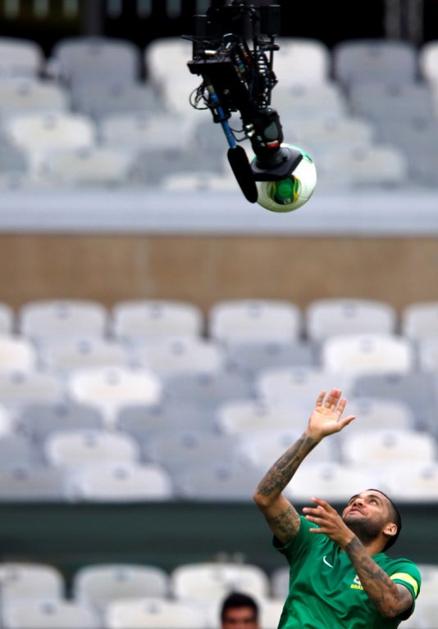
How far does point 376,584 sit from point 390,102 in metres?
9.73

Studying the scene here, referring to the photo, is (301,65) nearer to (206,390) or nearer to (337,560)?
(206,390)

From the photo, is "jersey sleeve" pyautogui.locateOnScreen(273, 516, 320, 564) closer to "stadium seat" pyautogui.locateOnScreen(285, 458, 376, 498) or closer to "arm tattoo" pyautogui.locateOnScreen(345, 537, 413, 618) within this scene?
"arm tattoo" pyautogui.locateOnScreen(345, 537, 413, 618)

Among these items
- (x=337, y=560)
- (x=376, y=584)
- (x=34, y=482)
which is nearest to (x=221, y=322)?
(x=34, y=482)

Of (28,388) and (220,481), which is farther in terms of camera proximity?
(28,388)

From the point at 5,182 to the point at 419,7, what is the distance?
17.5 ft

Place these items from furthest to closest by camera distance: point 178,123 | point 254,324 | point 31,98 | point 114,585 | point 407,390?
point 31,98
point 178,123
point 254,324
point 407,390
point 114,585

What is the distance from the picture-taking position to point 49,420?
1266 centimetres

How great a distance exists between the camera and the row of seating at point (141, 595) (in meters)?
10.7

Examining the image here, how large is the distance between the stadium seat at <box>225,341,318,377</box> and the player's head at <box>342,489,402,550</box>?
678 centimetres

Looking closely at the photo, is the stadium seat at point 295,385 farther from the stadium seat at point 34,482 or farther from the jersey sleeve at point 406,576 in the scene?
the jersey sleeve at point 406,576

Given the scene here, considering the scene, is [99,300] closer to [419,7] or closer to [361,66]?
[361,66]

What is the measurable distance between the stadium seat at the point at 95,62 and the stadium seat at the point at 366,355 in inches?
139

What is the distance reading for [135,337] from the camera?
14.1 metres

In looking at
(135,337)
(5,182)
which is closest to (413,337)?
(135,337)
